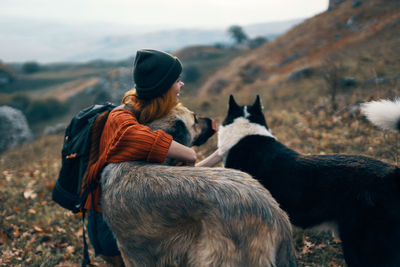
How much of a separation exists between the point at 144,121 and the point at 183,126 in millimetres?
317

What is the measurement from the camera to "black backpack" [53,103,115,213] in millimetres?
2165

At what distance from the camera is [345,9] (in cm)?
2584

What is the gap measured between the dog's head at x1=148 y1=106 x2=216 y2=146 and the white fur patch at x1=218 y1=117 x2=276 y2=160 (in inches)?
33.7

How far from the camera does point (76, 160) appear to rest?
2.24 meters

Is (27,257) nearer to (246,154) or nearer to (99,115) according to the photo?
(99,115)

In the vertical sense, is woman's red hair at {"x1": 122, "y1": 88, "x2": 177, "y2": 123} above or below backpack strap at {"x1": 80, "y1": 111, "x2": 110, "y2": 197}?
above

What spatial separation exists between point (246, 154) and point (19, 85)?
42.0m

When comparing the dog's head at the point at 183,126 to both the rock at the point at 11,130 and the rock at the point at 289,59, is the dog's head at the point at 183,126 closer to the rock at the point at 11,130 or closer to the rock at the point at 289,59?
the rock at the point at 11,130

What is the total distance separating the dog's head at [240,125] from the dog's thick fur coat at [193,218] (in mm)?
1637

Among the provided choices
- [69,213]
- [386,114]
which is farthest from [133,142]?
[69,213]

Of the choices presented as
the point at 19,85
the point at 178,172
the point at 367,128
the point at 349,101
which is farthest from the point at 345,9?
the point at 19,85

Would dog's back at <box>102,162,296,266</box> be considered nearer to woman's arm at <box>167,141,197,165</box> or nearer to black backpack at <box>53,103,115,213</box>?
woman's arm at <box>167,141,197,165</box>

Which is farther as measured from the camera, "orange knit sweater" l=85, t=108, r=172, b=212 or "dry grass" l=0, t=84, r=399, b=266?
"dry grass" l=0, t=84, r=399, b=266

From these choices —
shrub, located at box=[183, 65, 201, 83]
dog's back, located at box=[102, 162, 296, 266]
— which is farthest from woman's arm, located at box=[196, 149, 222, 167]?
shrub, located at box=[183, 65, 201, 83]
